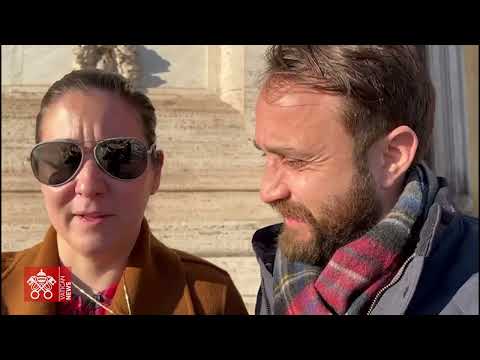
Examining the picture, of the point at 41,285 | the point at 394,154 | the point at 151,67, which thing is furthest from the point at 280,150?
the point at 151,67

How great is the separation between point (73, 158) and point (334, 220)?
70 centimetres

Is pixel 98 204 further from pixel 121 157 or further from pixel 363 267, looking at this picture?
pixel 363 267

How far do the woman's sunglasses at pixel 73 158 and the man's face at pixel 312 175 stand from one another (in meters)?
0.37

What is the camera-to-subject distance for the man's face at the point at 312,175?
1.24 meters

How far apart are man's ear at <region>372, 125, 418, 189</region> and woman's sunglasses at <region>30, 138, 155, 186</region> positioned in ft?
2.17

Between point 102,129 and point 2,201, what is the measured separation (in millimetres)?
1645

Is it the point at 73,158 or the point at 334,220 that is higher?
the point at 73,158

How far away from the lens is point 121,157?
1145mm

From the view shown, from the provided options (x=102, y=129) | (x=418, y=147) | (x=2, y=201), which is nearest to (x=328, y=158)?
(x=418, y=147)

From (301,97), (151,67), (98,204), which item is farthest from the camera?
(151,67)

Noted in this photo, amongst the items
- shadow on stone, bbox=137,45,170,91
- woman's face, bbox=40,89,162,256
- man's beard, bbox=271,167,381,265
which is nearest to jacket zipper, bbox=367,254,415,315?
man's beard, bbox=271,167,381,265

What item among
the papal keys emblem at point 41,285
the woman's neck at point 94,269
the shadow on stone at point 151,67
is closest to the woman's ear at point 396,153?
the woman's neck at point 94,269

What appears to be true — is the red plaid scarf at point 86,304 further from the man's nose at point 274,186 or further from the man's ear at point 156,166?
the man's nose at point 274,186

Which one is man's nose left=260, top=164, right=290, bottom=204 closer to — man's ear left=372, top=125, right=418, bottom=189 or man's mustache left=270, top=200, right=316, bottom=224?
man's mustache left=270, top=200, right=316, bottom=224
